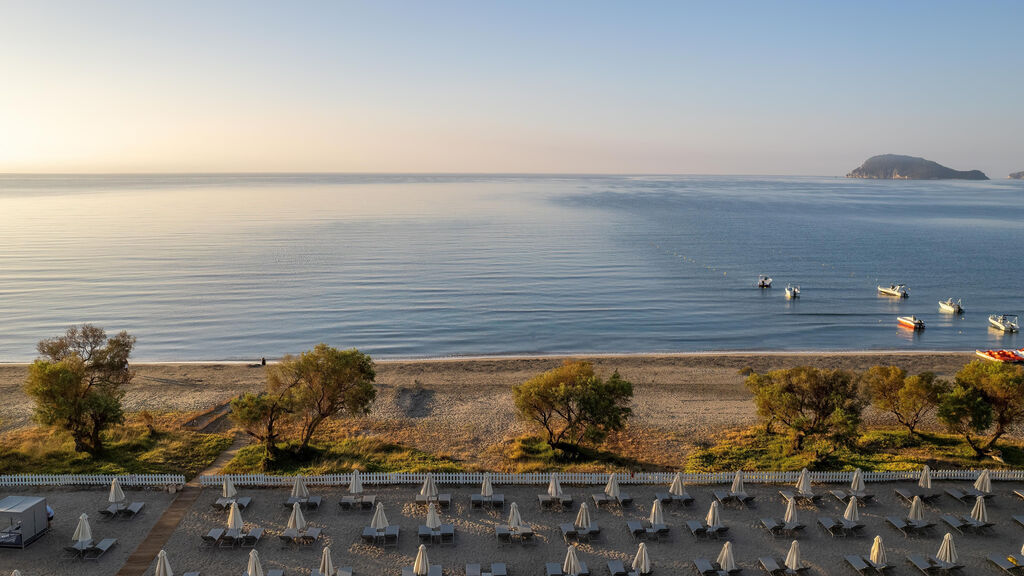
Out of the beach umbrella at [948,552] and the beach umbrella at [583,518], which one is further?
the beach umbrella at [583,518]

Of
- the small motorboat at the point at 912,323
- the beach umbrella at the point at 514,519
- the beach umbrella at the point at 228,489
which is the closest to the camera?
the beach umbrella at the point at 514,519

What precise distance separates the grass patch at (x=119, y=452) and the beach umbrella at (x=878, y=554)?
2438cm

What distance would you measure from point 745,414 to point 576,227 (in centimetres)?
11238

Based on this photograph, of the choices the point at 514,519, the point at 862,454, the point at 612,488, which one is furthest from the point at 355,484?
the point at 862,454

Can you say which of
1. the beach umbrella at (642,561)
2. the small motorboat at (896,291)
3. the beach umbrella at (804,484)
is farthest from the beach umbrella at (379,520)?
the small motorboat at (896,291)

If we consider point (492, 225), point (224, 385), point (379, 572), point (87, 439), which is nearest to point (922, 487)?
point (379, 572)

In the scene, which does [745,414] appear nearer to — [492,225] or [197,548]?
[197,548]

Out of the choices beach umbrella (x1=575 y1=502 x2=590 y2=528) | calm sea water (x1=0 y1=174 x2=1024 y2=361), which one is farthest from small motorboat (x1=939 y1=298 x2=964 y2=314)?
→ beach umbrella (x1=575 y1=502 x2=590 y2=528)

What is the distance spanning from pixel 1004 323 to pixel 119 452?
7589 cm

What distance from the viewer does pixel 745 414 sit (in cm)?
3609

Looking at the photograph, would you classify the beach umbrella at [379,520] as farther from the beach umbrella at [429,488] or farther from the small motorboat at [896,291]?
the small motorboat at [896,291]

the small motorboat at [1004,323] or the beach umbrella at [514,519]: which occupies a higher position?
the beach umbrella at [514,519]

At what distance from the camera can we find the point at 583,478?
2338cm

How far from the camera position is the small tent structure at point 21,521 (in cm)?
1880
